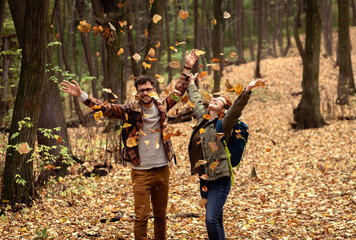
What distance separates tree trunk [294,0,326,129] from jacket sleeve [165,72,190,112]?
29.0 feet

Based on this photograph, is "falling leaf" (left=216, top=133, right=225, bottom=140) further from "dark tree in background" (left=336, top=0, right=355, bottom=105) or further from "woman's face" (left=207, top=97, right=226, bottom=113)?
"dark tree in background" (left=336, top=0, right=355, bottom=105)

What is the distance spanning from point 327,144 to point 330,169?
229 centimetres

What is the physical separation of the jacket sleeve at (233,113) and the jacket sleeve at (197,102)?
509mm

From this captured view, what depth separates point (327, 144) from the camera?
10.4m

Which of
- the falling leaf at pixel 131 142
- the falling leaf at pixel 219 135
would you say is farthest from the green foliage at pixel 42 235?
the falling leaf at pixel 219 135

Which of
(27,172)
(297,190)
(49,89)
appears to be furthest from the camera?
(49,89)

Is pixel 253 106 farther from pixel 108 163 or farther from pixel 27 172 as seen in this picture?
pixel 27 172

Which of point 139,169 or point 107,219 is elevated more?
point 139,169

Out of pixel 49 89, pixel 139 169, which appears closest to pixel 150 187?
pixel 139 169

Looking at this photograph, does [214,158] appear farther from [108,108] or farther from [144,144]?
[108,108]

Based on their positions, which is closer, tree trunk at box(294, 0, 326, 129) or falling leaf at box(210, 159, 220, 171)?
falling leaf at box(210, 159, 220, 171)

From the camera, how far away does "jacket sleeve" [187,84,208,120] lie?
14.2ft

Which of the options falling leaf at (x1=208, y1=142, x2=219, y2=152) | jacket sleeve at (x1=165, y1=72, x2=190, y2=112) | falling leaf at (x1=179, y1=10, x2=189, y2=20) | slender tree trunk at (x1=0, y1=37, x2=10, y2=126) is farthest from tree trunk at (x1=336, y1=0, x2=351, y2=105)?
slender tree trunk at (x1=0, y1=37, x2=10, y2=126)

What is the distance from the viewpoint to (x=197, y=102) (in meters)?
4.41
